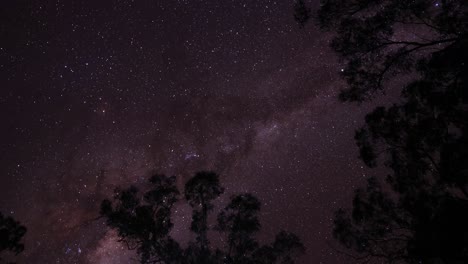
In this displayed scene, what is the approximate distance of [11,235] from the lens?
20344 millimetres

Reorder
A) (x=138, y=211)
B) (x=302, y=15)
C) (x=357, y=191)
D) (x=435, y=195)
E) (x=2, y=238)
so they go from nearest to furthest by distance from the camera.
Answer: (x=302, y=15)
(x=435, y=195)
(x=357, y=191)
(x=2, y=238)
(x=138, y=211)

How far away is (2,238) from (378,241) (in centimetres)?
1981

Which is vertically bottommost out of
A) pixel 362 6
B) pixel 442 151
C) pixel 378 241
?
pixel 378 241

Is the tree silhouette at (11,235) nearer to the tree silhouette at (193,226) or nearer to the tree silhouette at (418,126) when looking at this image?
the tree silhouette at (193,226)

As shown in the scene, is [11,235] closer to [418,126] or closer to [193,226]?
[193,226]

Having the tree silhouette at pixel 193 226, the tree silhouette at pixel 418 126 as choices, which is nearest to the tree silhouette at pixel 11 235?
the tree silhouette at pixel 193 226

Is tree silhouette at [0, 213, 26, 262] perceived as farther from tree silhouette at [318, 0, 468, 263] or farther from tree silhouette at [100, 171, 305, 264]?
tree silhouette at [318, 0, 468, 263]

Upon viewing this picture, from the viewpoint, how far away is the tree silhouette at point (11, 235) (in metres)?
20.0

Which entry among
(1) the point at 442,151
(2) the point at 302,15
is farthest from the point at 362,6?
(1) the point at 442,151

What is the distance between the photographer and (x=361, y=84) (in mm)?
14133

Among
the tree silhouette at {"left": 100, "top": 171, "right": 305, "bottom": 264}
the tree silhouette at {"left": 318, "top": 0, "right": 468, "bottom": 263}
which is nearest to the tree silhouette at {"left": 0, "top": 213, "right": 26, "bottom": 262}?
the tree silhouette at {"left": 100, "top": 171, "right": 305, "bottom": 264}

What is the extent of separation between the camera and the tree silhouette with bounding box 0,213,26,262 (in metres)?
20.0

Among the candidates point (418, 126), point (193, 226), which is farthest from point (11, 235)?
point (418, 126)

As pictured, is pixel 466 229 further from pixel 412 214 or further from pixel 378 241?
pixel 378 241
